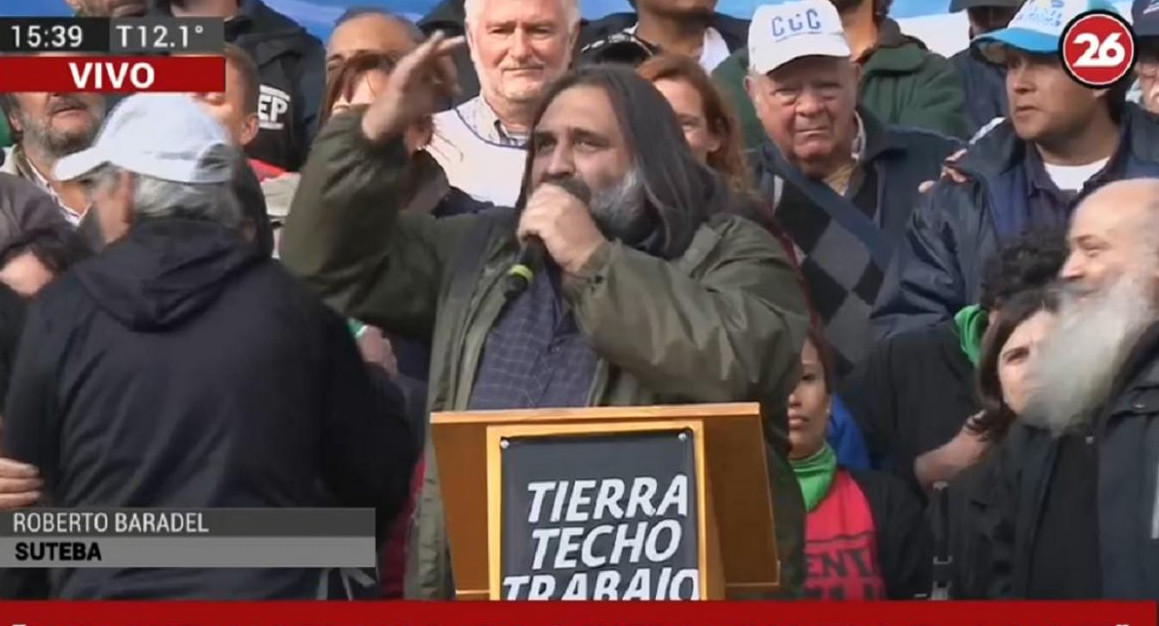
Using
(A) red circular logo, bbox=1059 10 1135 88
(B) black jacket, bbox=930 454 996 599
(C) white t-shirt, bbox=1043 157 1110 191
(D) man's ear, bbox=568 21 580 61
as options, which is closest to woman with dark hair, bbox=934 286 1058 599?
(B) black jacket, bbox=930 454 996 599

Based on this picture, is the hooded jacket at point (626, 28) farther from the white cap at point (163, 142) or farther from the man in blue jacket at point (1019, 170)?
the white cap at point (163, 142)

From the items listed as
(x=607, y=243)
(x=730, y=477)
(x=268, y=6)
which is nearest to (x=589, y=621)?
(x=730, y=477)

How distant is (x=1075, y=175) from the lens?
5078 millimetres

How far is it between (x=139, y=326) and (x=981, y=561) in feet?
5.53

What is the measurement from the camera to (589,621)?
4512 millimetres

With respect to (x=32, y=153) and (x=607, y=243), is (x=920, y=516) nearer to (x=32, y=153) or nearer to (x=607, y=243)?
(x=607, y=243)

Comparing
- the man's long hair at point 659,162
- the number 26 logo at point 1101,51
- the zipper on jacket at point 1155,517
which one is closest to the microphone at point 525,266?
the man's long hair at point 659,162

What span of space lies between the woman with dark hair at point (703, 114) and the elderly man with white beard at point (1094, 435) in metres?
0.67

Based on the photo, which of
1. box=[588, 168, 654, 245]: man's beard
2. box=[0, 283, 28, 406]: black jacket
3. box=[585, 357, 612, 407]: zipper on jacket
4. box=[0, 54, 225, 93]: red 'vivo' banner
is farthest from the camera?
box=[0, 54, 225, 93]: red 'vivo' banner

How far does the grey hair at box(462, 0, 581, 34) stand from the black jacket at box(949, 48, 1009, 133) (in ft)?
2.52

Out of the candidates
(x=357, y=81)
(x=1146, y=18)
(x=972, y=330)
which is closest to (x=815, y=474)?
(x=972, y=330)

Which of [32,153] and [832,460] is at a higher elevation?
[32,153]

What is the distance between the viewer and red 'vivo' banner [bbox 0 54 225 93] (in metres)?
5.24

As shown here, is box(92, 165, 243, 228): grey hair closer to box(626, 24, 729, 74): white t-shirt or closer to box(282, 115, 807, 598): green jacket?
box(282, 115, 807, 598): green jacket
